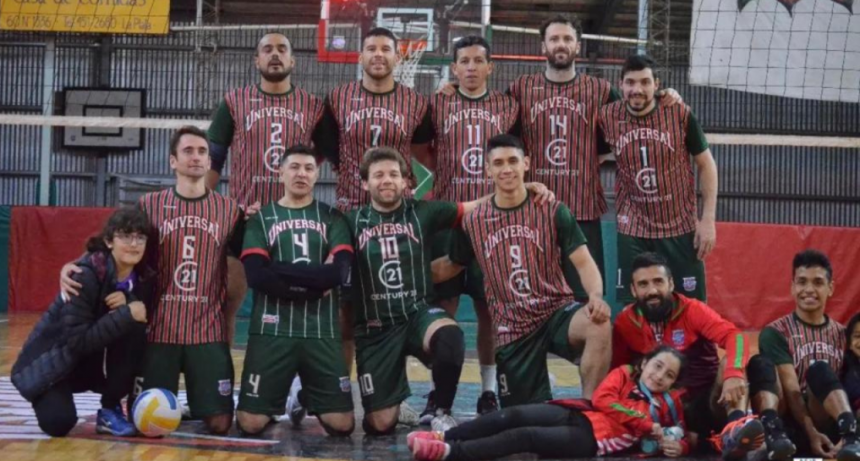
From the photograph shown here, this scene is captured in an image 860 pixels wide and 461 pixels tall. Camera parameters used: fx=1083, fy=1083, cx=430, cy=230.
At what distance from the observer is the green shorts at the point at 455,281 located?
6.48 metres

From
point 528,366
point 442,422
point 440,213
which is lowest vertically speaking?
point 442,422

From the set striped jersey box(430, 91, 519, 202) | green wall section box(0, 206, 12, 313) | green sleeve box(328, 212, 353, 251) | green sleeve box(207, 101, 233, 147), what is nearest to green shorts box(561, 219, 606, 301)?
striped jersey box(430, 91, 519, 202)

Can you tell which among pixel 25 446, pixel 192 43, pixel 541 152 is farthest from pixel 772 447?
pixel 192 43

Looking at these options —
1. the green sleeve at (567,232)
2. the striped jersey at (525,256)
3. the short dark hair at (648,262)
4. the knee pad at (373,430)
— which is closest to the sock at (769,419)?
the short dark hair at (648,262)

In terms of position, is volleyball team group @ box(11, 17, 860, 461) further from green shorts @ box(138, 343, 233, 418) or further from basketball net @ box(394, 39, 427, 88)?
basketball net @ box(394, 39, 427, 88)

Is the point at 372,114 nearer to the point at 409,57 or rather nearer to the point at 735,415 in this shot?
the point at 735,415

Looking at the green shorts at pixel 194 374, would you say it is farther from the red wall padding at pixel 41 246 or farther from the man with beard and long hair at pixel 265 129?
the red wall padding at pixel 41 246

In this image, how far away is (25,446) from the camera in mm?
5191

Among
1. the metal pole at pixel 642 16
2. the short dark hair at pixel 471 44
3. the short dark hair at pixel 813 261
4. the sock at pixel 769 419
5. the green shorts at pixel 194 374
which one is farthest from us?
→ the metal pole at pixel 642 16

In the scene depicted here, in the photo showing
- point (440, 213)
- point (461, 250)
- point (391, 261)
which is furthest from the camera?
point (461, 250)

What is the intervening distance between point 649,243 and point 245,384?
2475mm

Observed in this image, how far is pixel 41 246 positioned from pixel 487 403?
10.4 meters

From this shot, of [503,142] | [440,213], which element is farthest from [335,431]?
[503,142]

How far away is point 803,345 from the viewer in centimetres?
571
